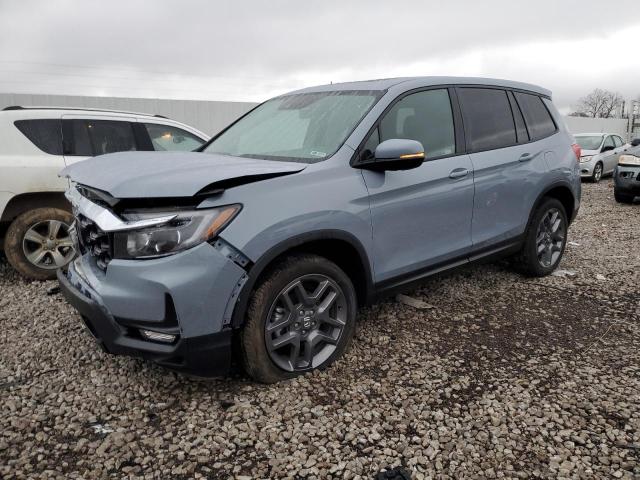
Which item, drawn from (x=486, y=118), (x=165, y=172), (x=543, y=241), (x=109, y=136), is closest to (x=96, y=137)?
(x=109, y=136)

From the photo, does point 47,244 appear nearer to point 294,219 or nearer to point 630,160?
point 294,219

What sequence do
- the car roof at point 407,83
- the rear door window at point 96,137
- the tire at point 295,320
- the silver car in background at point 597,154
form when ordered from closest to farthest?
the tire at point 295,320
the car roof at point 407,83
the rear door window at point 96,137
the silver car in background at point 597,154

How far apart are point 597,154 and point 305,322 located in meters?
13.9

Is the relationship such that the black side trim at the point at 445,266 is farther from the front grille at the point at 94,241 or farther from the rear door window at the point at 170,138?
the rear door window at the point at 170,138

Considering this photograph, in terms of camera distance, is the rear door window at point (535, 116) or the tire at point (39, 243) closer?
the rear door window at point (535, 116)

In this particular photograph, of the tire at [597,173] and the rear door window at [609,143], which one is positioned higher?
the rear door window at [609,143]

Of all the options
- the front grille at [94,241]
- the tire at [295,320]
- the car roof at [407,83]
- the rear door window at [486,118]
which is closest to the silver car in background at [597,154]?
the rear door window at [486,118]

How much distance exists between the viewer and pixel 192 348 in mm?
2336

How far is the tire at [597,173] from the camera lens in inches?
535

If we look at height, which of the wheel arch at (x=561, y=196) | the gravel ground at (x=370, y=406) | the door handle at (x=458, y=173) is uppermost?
the door handle at (x=458, y=173)

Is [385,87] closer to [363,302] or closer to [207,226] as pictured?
[363,302]

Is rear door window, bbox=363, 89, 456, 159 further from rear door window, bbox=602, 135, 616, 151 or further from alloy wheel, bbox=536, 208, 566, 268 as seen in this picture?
rear door window, bbox=602, 135, 616, 151

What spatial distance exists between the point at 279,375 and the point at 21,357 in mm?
1828

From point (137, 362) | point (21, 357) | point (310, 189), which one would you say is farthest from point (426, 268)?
point (21, 357)
